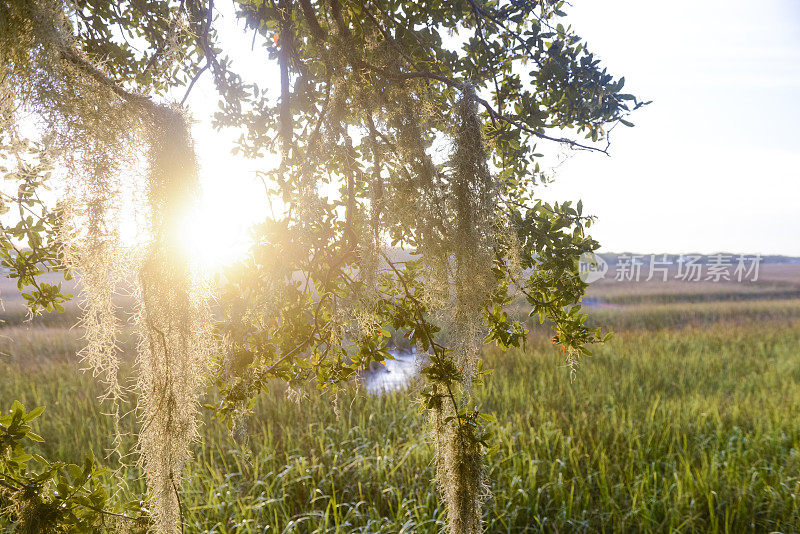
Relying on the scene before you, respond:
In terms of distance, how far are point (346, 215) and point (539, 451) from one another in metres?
3.59

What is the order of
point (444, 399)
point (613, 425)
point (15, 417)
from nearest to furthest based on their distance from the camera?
point (15, 417), point (444, 399), point (613, 425)

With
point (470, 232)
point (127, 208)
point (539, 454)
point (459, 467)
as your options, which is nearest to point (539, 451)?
point (539, 454)

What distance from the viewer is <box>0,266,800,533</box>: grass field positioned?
11.1ft

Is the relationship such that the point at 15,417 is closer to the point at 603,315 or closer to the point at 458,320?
the point at 458,320

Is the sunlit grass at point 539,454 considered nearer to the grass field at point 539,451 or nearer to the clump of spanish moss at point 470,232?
the grass field at point 539,451

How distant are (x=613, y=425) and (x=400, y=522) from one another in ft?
9.05

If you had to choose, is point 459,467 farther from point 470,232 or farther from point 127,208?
point 127,208

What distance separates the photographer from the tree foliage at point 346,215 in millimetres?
1458

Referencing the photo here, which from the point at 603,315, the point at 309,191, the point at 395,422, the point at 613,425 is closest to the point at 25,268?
the point at 309,191

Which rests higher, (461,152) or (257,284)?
(461,152)

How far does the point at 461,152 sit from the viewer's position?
1.62 meters

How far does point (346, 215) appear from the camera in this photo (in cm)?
184

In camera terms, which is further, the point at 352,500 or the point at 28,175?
Result: the point at 352,500

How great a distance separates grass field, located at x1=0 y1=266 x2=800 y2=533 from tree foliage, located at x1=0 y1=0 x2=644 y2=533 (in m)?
0.35
